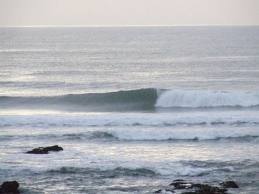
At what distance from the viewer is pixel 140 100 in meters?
48.8

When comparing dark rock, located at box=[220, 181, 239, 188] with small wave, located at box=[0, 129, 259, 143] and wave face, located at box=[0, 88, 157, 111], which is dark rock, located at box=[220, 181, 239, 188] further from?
wave face, located at box=[0, 88, 157, 111]

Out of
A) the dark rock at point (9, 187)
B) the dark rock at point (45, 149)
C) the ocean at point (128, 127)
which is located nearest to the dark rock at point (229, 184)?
the ocean at point (128, 127)

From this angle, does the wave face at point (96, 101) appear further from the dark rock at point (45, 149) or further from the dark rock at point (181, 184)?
the dark rock at point (181, 184)

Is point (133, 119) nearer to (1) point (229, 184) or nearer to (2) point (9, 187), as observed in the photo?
(1) point (229, 184)

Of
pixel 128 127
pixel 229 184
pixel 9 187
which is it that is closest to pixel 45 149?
pixel 9 187

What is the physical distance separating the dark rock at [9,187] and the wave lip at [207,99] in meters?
24.5

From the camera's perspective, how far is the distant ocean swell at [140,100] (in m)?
45.7

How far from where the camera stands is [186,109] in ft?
145

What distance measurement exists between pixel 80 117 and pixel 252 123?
1088cm

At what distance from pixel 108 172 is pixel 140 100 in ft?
76.5

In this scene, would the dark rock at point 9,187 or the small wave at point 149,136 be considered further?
the small wave at point 149,136

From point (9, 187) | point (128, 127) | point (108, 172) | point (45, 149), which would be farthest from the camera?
point (128, 127)

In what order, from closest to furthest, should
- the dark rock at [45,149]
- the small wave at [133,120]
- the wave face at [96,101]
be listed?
the dark rock at [45,149]
the small wave at [133,120]
the wave face at [96,101]

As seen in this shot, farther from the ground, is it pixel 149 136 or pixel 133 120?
pixel 133 120
